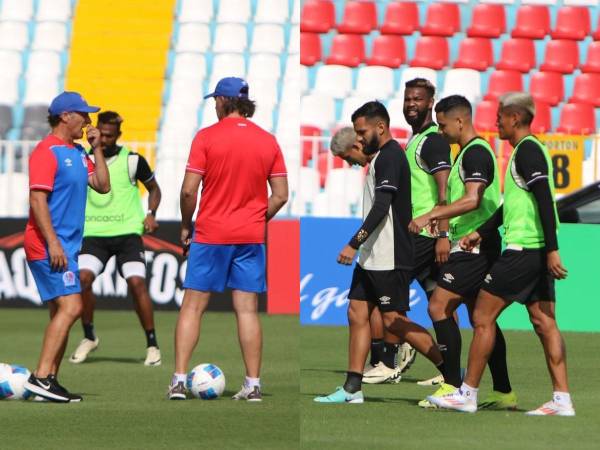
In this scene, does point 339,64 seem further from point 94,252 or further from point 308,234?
point 94,252

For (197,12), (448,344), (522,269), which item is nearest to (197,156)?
(448,344)

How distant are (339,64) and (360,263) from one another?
13741mm

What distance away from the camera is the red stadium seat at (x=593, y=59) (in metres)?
20.9

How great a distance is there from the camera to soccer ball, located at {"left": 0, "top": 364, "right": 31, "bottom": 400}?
28.9 ft

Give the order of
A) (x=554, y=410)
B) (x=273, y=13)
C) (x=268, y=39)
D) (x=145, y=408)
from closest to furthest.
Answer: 1. (x=554, y=410)
2. (x=145, y=408)
3. (x=268, y=39)
4. (x=273, y=13)

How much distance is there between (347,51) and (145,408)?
14.5m

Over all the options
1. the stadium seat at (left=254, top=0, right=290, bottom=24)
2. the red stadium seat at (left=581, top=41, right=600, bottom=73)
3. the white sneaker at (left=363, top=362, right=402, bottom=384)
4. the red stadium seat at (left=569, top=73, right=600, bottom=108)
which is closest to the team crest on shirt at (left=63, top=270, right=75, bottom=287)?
the white sneaker at (left=363, top=362, right=402, bottom=384)

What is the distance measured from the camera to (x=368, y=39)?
22266 millimetres

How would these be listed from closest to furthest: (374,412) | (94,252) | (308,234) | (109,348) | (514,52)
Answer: (374,412) → (94,252) → (109,348) → (308,234) → (514,52)

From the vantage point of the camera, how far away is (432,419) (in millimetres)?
7855

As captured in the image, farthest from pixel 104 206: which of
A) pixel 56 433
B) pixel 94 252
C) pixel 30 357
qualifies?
pixel 56 433

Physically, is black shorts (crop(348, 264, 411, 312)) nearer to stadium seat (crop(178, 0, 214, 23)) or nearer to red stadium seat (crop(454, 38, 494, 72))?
red stadium seat (crop(454, 38, 494, 72))

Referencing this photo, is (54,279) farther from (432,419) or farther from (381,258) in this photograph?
(432,419)

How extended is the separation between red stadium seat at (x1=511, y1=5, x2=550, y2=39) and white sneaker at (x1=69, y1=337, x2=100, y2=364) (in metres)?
11.8
